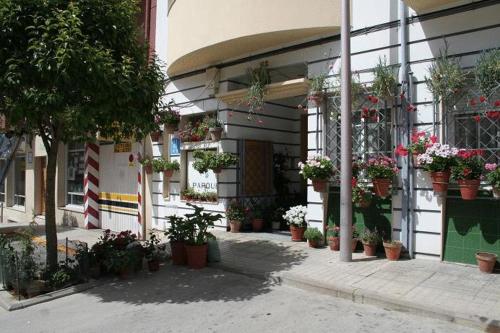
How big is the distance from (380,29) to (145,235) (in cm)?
776

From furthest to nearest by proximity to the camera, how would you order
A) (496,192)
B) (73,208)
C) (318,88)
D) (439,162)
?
1. (73,208)
2. (318,88)
3. (439,162)
4. (496,192)

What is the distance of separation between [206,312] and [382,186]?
3.61m

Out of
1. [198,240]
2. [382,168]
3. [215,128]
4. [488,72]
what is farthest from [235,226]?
[488,72]

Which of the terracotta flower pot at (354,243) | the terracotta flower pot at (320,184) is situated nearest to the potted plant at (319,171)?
the terracotta flower pot at (320,184)

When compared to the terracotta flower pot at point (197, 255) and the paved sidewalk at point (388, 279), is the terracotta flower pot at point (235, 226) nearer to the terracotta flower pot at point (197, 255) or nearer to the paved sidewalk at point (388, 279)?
the paved sidewalk at point (388, 279)

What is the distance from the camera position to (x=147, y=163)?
11789mm

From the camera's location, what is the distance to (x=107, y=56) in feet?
20.6

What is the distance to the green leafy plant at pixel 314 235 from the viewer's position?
8.37m

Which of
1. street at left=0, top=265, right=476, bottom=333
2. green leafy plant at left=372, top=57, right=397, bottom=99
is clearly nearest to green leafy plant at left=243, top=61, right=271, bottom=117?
green leafy plant at left=372, top=57, right=397, bottom=99

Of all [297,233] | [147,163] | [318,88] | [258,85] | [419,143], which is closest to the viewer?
[419,143]

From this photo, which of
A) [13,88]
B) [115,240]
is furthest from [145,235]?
[13,88]

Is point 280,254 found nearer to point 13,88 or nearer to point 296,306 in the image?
point 296,306

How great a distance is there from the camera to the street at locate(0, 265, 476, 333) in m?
4.99

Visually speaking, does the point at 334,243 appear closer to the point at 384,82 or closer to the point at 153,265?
the point at 384,82
